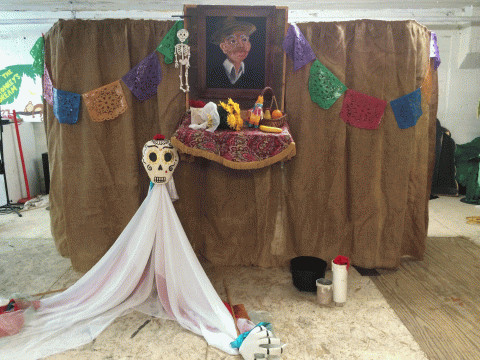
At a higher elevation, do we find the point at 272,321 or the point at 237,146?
the point at 237,146

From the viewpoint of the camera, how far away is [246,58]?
2596 millimetres

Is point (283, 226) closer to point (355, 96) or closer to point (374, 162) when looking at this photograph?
point (374, 162)

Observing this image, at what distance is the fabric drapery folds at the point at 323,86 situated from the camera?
8.73 ft

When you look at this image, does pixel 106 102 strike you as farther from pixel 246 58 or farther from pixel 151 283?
pixel 151 283

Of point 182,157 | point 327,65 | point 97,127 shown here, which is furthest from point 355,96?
point 97,127

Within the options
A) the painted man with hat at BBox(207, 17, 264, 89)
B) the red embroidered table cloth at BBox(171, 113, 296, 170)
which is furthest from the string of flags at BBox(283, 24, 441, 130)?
the red embroidered table cloth at BBox(171, 113, 296, 170)

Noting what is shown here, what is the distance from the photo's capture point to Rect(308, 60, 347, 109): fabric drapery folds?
2.66 m

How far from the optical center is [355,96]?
2699 millimetres

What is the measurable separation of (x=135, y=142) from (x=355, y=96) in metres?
1.61

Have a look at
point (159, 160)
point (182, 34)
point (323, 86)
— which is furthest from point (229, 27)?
point (159, 160)

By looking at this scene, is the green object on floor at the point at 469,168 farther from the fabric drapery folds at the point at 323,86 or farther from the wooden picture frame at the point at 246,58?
the wooden picture frame at the point at 246,58

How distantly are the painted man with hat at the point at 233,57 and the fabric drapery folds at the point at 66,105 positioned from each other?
0.94 m

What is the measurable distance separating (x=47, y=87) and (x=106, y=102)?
1.73ft

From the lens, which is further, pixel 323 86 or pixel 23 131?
pixel 23 131
